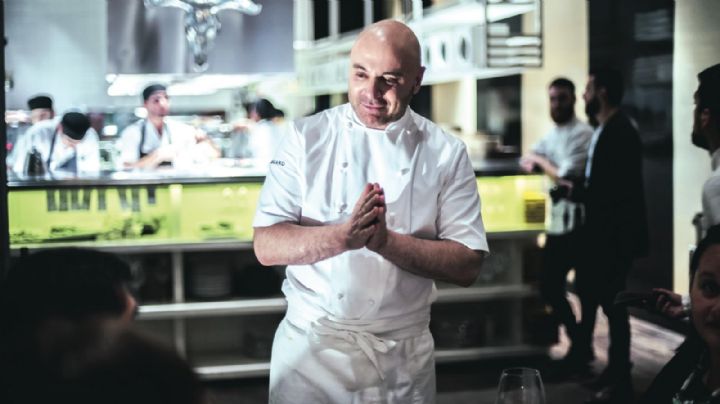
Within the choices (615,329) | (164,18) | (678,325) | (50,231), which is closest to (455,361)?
(615,329)

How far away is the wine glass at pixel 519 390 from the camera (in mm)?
1649

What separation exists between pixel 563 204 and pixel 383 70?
324 cm

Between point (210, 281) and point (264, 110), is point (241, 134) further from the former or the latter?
point (210, 281)

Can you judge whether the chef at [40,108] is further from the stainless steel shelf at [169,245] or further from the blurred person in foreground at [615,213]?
the blurred person in foreground at [615,213]

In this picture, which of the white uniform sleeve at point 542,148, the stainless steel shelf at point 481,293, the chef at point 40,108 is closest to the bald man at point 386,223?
the stainless steel shelf at point 481,293

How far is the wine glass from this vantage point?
1649 mm

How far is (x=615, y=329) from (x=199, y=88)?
661 cm

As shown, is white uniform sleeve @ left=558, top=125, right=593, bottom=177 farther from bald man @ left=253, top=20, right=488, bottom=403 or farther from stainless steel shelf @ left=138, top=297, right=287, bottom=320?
bald man @ left=253, top=20, right=488, bottom=403

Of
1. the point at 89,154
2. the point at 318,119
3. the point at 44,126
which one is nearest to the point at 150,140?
the point at 89,154

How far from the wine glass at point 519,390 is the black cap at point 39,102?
578 cm

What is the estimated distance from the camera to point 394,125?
2.34 meters

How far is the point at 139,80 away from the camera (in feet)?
26.0

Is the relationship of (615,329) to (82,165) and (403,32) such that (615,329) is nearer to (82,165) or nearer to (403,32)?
(403,32)

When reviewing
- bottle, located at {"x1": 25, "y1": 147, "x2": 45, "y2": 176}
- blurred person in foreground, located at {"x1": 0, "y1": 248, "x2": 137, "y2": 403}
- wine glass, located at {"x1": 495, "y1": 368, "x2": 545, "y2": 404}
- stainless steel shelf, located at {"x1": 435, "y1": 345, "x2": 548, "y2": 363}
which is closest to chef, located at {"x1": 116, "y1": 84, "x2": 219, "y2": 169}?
bottle, located at {"x1": 25, "y1": 147, "x2": 45, "y2": 176}
